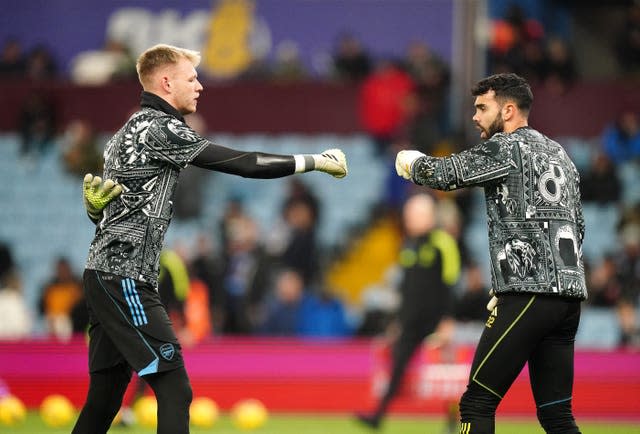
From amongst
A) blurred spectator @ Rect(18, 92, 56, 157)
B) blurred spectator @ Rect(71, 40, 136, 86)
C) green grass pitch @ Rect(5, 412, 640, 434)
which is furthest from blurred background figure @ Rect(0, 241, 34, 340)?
blurred spectator @ Rect(71, 40, 136, 86)

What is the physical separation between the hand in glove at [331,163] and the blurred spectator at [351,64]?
550 inches

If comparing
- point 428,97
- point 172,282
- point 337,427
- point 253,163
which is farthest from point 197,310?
point 253,163

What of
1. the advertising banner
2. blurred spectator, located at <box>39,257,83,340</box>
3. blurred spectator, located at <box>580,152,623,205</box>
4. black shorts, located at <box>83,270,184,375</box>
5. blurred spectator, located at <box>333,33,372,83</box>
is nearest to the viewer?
black shorts, located at <box>83,270,184,375</box>

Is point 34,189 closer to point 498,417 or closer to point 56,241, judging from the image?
point 56,241

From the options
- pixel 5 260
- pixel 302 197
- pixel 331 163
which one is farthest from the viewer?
pixel 5 260

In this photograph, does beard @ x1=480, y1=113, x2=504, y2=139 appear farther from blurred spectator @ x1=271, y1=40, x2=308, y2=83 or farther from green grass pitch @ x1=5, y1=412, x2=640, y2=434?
blurred spectator @ x1=271, y1=40, x2=308, y2=83

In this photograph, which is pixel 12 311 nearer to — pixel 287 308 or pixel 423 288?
pixel 287 308

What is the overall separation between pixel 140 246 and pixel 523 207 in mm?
2199

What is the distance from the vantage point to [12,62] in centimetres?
2177

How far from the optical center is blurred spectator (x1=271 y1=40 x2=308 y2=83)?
20.9 metres

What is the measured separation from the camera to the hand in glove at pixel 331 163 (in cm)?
639

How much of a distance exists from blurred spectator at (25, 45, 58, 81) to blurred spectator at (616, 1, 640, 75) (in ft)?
35.6

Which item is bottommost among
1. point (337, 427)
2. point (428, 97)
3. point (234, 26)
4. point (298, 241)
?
point (337, 427)

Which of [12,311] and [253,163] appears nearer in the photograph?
[253,163]
